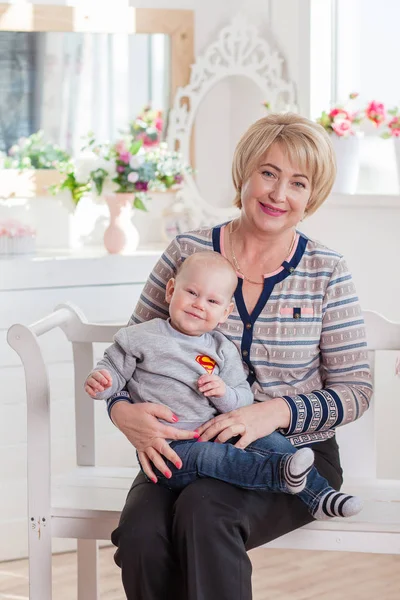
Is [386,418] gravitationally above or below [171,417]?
below

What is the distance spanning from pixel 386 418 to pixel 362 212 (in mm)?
667

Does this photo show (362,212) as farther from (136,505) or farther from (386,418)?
(136,505)

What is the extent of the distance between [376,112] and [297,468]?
1605 millimetres

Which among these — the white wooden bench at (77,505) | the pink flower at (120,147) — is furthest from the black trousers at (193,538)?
the pink flower at (120,147)

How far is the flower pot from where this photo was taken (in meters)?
3.30

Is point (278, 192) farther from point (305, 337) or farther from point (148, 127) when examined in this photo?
point (148, 127)

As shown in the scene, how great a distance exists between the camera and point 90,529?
2045mm

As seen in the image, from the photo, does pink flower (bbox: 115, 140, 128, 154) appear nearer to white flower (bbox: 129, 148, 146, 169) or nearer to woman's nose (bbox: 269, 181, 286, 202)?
white flower (bbox: 129, 148, 146, 169)

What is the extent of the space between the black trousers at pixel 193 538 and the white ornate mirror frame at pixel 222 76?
1.76 meters

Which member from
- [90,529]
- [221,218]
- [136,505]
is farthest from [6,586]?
[221,218]

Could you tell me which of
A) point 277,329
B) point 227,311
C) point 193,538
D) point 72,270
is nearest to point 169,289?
point 227,311

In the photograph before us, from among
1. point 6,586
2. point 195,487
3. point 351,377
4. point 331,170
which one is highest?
point 331,170

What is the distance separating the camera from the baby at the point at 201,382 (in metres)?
1.88

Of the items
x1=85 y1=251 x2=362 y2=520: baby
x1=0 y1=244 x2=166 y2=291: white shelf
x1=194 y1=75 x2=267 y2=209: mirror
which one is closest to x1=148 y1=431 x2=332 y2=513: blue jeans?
x1=85 y1=251 x2=362 y2=520: baby
